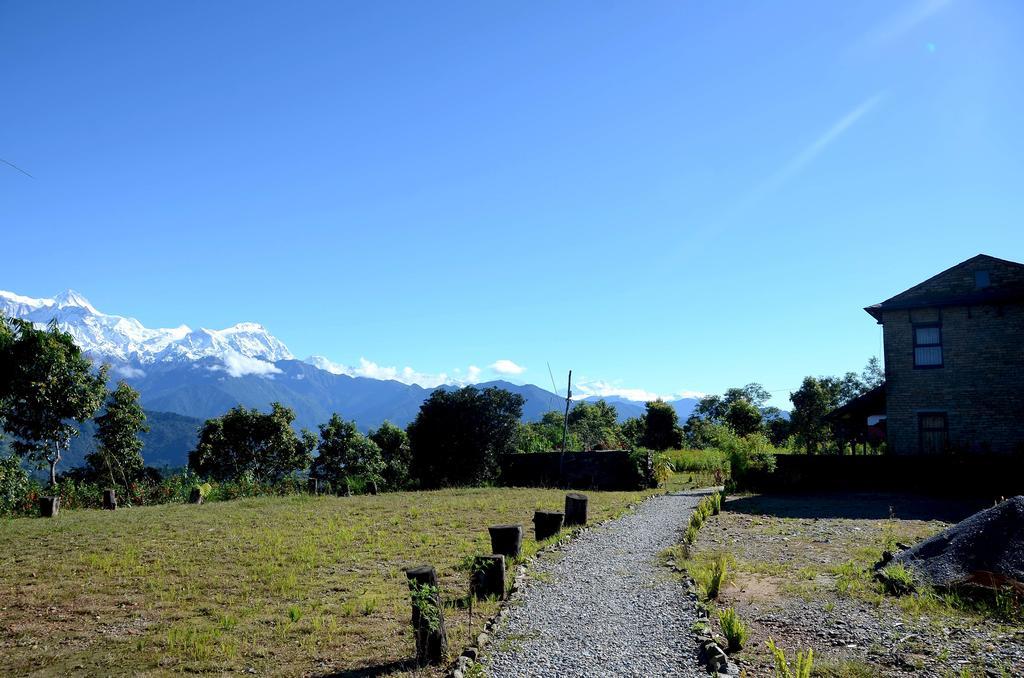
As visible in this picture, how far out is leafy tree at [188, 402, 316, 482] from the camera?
5472 cm

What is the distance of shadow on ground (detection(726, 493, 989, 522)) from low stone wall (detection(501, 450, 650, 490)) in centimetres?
606

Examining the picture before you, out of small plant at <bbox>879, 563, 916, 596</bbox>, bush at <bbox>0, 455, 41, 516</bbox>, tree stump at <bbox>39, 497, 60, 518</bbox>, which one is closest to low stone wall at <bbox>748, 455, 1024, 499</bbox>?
small plant at <bbox>879, 563, 916, 596</bbox>

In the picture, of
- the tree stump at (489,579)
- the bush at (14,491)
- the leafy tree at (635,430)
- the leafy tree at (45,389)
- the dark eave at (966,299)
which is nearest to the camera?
the tree stump at (489,579)

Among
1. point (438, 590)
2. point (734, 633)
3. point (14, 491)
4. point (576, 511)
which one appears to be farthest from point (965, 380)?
point (14, 491)

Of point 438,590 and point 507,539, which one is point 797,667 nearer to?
point 438,590

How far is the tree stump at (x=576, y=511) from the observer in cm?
1561

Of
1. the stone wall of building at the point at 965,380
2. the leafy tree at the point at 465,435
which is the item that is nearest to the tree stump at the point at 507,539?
the stone wall of building at the point at 965,380

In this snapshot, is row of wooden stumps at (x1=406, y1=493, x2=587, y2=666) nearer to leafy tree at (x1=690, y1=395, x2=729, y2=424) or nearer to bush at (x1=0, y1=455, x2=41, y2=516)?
bush at (x1=0, y1=455, x2=41, y2=516)

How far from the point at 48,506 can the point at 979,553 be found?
75.5ft

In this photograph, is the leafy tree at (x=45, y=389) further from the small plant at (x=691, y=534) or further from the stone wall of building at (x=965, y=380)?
the stone wall of building at (x=965, y=380)

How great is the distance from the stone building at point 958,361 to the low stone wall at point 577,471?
1029 cm

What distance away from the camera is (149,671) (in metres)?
7.03

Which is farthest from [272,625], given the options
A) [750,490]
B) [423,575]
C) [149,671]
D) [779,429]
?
[779,429]

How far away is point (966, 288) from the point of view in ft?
79.5
